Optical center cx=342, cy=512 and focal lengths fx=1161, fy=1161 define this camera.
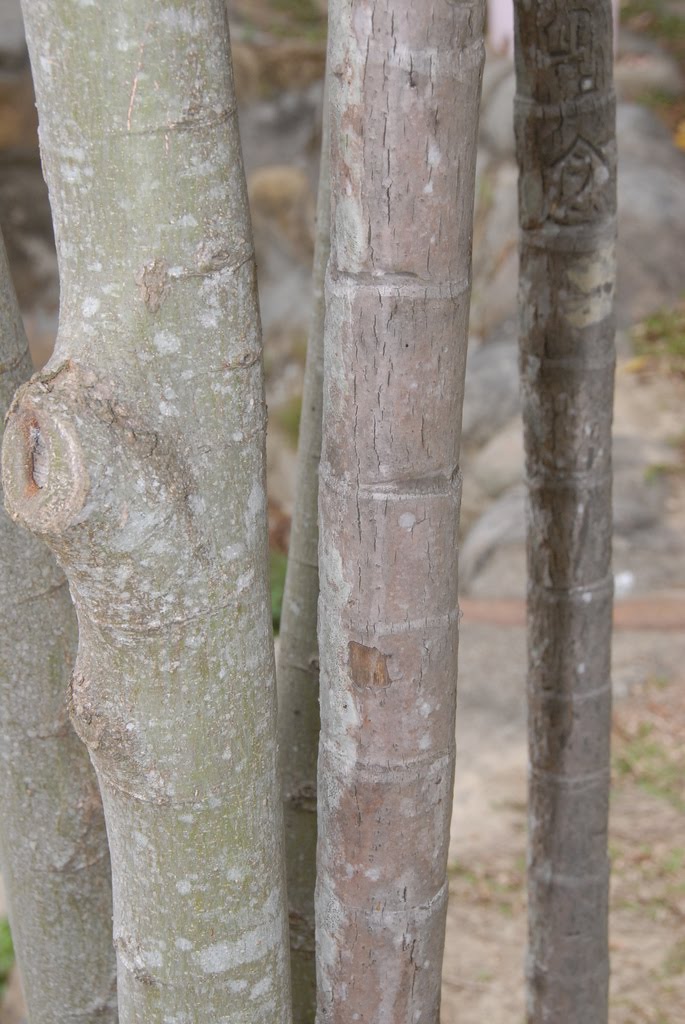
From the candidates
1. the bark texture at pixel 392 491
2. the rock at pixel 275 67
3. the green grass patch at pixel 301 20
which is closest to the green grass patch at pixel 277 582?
the bark texture at pixel 392 491

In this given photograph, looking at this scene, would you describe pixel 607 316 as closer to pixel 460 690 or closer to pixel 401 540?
pixel 401 540

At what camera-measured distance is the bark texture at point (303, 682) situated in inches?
69.4

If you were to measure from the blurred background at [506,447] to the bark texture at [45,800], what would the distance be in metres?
1.96

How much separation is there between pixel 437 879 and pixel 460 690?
387 centimetres

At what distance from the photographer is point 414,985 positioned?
1.49 m

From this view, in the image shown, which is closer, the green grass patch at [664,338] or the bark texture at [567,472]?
the bark texture at [567,472]

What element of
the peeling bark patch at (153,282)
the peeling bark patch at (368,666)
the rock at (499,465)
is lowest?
the rock at (499,465)

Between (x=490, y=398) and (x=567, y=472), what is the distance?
5.98 metres

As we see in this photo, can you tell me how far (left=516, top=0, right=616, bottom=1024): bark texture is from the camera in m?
1.93

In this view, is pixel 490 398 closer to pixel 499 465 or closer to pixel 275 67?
pixel 499 465

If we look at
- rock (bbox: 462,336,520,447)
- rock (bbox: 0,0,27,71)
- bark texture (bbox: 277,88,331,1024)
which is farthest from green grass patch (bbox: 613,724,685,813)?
rock (bbox: 0,0,27,71)

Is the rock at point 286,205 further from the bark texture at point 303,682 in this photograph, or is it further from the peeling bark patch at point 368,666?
the peeling bark patch at point 368,666

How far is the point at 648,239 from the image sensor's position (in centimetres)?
880

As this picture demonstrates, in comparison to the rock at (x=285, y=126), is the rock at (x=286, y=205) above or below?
below
